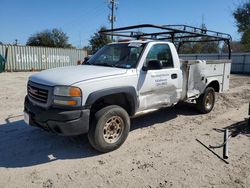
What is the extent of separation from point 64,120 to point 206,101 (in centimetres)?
451

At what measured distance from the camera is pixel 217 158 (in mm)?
3953

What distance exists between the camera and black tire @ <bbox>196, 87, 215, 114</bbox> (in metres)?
6.52

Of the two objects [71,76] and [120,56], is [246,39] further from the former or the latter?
[71,76]

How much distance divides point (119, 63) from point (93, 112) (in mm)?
1165

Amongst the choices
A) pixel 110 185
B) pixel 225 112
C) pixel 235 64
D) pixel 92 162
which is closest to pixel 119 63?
pixel 92 162

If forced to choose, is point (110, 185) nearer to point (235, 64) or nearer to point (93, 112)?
point (93, 112)

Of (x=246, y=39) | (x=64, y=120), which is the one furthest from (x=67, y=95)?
(x=246, y=39)

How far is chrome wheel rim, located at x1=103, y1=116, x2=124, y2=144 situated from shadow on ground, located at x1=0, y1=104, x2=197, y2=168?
0.34m

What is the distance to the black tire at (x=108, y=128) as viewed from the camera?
3863 millimetres

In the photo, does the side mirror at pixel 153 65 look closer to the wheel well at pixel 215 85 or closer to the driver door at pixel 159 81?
the driver door at pixel 159 81

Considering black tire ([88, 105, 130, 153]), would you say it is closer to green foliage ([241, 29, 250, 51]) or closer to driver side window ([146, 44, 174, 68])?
driver side window ([146, 44, 174, 68])

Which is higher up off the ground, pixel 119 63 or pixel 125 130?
pixel 119 63

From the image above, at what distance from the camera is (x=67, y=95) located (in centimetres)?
358

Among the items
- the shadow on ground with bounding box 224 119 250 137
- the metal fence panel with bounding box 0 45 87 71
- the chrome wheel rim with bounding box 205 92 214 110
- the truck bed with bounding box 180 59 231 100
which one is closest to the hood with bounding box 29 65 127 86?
the truck bed with bounding box 180 59 231 100
